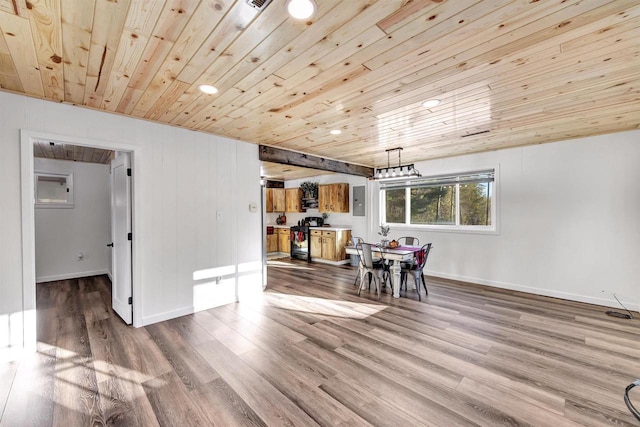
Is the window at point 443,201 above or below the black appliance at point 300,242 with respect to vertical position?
above

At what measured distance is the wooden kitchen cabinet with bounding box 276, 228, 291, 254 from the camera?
858cm

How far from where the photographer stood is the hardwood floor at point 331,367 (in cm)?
187

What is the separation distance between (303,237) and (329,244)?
0.99m

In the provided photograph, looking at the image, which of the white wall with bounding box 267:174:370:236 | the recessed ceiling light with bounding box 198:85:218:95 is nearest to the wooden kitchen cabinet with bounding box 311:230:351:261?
the white wall with bounding box 267:174:370:236

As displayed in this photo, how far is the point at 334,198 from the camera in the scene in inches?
289

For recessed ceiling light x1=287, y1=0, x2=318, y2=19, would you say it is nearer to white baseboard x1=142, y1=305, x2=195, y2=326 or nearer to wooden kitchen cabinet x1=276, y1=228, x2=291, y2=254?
white baseboard x1=142, y1=305, x2=195, y2=326

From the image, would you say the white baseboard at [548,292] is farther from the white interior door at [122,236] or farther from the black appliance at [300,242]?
the white interior door at [122,236]

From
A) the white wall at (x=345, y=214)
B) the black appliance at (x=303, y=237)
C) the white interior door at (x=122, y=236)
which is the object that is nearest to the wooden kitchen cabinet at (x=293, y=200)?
the white wall at (x=345, y=214)

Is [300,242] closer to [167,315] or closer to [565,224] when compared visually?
[167,315]

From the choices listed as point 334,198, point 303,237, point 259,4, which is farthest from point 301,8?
point 303,237

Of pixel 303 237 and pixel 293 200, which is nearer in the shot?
pixel 303 237

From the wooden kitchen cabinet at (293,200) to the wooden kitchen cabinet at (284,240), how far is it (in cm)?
68

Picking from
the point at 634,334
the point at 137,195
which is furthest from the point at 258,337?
the point at 634,334

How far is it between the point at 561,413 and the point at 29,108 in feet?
16.7
